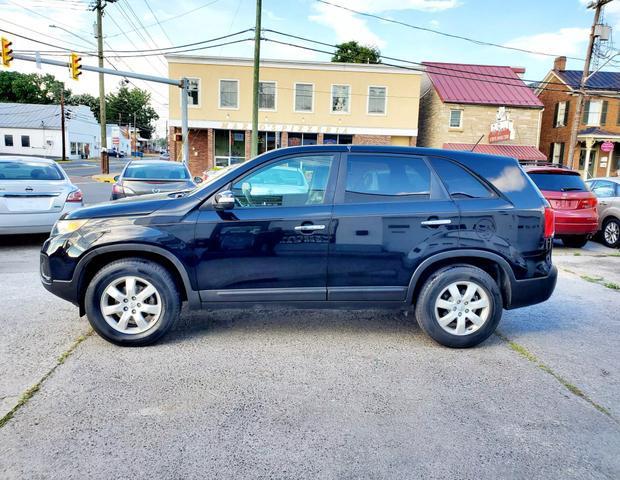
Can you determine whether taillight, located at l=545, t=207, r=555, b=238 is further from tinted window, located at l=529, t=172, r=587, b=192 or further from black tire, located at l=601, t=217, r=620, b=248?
black tire, located at l=601, t=217, r=620, b=248

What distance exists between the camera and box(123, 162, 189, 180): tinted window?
34.3ft

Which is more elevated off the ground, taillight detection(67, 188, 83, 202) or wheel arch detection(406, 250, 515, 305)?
taillight detection(67, 188, 83, 202)

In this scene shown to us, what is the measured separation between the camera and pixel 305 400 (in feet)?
10.7

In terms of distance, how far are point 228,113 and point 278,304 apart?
26722mm

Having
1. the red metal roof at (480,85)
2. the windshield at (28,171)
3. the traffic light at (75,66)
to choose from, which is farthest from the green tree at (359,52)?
the windshield at (28,171)

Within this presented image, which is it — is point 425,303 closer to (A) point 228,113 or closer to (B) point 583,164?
(A) point 228,113

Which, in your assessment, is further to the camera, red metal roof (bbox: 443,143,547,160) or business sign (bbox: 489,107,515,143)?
red metal roof (bbox: 443,143,547,160)

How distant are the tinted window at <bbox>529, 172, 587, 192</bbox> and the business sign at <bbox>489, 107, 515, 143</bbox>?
1983cm

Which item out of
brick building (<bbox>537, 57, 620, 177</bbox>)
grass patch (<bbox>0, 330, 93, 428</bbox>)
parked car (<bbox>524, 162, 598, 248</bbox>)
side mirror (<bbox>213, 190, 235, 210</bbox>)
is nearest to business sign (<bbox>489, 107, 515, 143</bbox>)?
brick building (<bbox>537, 57, 620, 177</bbox>)

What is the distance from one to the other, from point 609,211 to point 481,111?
67.8ft

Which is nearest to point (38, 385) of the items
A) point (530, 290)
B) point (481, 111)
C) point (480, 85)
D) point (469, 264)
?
point (469, 264)

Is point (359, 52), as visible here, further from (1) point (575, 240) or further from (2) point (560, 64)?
(1) point (575, 240)

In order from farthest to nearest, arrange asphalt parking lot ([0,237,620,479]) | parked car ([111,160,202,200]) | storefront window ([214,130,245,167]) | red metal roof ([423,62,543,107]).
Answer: storefront window ([214,130,245,167]) < red metal roof ([423,62,543,107]) < parked car ([111,160,202,200]) < asphalt parking lot ([0,237,620,479])

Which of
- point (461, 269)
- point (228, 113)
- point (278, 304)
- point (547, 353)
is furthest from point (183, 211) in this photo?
point (228, 113)
